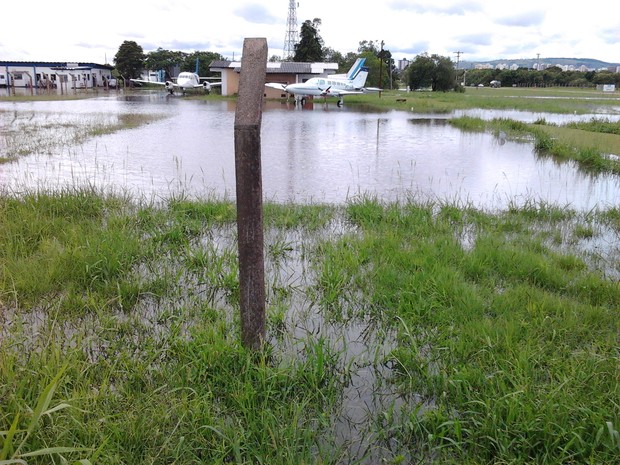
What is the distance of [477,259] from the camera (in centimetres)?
457

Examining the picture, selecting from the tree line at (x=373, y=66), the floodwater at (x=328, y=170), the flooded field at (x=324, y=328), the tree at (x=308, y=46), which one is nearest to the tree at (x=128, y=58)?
the tree line at (x=373, y=66)

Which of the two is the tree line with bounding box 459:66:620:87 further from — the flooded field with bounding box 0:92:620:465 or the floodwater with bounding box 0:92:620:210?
the flooded field with bounding box 0:92:620:465

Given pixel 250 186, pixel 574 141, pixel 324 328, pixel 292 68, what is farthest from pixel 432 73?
pixel 250 186

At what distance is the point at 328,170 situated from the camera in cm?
1022

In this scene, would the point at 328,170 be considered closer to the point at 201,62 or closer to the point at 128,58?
the point at 201,62

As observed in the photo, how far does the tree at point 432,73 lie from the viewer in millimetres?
68688

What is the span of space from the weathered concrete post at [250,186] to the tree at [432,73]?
71.0 metres

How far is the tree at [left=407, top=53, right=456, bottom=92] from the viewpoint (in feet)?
225

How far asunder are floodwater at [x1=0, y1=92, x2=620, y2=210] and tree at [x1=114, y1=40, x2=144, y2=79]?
67292 mm

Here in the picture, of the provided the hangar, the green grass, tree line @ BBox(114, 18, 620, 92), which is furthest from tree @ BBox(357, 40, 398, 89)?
the hangar

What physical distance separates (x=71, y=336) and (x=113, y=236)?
5.38 feet

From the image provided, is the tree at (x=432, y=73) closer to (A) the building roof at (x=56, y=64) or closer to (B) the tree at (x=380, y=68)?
(B) the tree at (x=380, y=68)

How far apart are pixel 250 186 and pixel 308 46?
68527 mm

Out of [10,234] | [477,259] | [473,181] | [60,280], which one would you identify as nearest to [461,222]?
[477,259]
